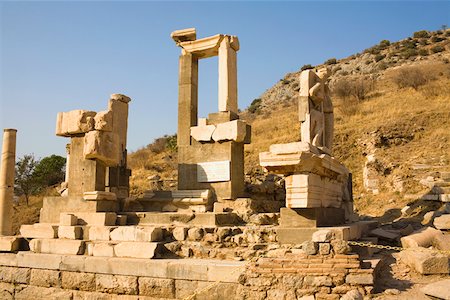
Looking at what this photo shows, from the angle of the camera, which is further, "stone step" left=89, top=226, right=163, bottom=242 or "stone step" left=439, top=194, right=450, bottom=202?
"stone step" left=439, top=194, right=450, bottom=202

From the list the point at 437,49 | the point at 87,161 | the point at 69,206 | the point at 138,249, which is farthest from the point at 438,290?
the point at 437,49

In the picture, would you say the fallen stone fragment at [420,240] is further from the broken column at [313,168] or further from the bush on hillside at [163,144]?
the bush on hillside at [163,144]

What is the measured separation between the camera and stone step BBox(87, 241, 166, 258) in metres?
6.75

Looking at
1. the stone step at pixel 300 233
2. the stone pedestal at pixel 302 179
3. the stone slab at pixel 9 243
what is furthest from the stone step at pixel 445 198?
the stone slab at pixel 9 243

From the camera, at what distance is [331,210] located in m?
7.47

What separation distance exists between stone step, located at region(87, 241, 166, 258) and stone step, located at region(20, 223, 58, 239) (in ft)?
3.82

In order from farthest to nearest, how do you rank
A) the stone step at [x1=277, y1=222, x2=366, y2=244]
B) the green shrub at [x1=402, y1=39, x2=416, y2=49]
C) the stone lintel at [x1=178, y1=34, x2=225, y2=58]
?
the green shrub at [x1=402, y1=39, x2=416, y2=49]
the stone lintel at [x1=178, y1=34, x2=225, y2=58]
the stone step at [x1=277, y1=222, x2=366, y2=244]

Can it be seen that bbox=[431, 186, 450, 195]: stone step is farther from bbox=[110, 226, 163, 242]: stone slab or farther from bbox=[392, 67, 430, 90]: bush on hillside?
bbox=[392, 67, 430, 90]: bush on hillside

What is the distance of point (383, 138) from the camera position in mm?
19484

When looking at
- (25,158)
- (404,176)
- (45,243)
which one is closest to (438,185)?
(404,176)

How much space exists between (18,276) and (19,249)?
75cm

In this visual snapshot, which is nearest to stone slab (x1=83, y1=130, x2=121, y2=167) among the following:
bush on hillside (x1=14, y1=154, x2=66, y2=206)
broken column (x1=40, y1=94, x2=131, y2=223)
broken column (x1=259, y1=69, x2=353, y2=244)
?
broken column (x1=40, y1=94, x2=131, y2=223)

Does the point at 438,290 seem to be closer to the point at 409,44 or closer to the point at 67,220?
the point at 67,220

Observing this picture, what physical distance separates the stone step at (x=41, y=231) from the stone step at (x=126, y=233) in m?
0.89
